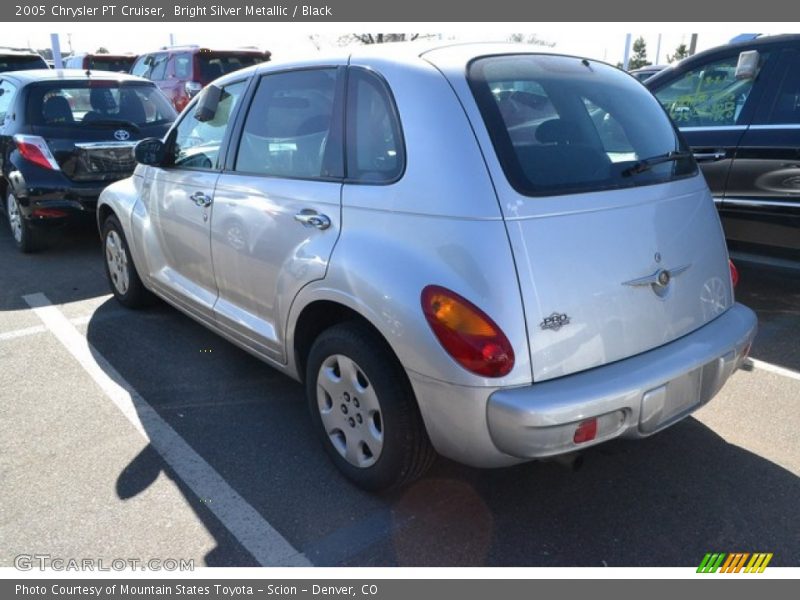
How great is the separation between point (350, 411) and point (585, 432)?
0.98 metres

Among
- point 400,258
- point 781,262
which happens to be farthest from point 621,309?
point 781,262

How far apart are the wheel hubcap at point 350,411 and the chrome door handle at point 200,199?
123cm

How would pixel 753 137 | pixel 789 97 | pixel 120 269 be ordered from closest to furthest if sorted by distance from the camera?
pixel 789 97 < pixel 753 137 < pixel 120 269

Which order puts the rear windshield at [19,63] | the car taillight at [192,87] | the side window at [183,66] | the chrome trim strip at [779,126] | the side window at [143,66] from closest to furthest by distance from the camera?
the chrome trim strip at [779,126] < the rear windshield at [19,63] < the car taillight at [192,87] < the side window at [183,66] < the side window at [143,66]

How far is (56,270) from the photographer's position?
6059 mm

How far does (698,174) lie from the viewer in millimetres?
2961

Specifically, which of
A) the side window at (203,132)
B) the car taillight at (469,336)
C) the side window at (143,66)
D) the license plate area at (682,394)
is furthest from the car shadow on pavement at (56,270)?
the side window at (143,66)

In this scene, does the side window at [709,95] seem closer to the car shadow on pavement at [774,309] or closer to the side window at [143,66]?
the car shadow on pavement at [774,309]

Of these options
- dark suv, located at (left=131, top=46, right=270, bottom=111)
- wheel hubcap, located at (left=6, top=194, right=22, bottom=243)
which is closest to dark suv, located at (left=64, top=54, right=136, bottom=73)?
dark suv, located at (left=131, top=46, right=270, bottom=111)

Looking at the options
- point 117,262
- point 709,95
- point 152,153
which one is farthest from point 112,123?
point 709,95

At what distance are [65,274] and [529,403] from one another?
201 inches

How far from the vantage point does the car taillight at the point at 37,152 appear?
20.0 ft

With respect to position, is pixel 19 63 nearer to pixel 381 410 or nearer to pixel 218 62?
pixel 218 62

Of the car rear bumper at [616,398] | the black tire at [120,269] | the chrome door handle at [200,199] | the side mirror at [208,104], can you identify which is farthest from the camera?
the black tire at [120,269]
